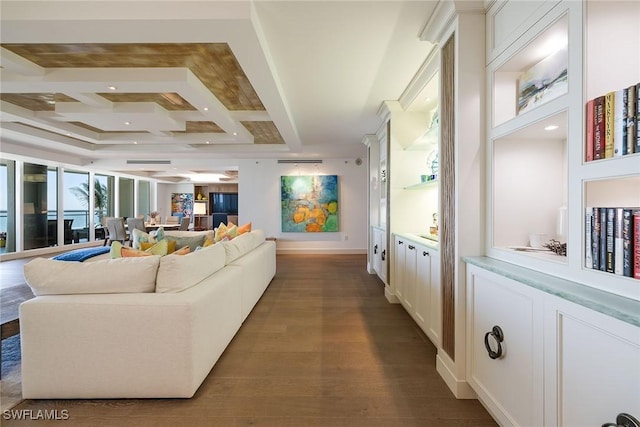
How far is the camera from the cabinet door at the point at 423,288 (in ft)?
7.69

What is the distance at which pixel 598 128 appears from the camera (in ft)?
3.44

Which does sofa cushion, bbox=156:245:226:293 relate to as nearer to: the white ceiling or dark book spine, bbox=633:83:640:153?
the white ceiling

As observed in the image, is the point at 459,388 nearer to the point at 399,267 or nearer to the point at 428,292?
the point at 428,292

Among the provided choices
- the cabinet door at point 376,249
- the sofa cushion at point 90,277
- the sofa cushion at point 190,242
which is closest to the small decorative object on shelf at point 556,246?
the sofa cushion at point 90,277

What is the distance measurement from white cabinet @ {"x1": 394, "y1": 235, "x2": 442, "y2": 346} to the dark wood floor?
18 centimetres

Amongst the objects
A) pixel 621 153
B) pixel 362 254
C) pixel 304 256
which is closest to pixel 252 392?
pixel 621 153

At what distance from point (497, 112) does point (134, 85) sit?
3.49 meters

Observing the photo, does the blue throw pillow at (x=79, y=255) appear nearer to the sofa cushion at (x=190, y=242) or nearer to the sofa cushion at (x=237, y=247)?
the sofa cushion at (x=190, y=242)

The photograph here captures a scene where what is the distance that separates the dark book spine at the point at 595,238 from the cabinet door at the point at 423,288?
124 cm

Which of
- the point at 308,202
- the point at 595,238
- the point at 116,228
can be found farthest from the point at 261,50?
the point at 116,228

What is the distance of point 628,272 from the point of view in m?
0.94

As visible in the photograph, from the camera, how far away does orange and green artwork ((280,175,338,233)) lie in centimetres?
741

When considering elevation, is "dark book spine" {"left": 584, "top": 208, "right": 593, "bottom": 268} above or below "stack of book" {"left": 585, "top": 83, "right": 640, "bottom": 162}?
below

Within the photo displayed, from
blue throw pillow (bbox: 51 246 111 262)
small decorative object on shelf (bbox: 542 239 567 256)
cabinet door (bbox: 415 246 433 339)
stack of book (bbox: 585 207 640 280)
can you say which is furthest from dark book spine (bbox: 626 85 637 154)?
blue throw pillow (bbox: 51 246 111 262)
